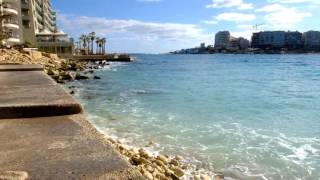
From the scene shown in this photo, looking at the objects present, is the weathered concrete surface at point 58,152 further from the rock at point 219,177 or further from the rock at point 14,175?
the rock at point 219,177

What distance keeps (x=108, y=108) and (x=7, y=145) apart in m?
15.1

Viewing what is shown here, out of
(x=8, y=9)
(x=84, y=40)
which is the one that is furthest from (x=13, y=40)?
(x=84, y=40)

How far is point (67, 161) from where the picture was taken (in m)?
4.21

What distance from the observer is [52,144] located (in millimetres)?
4902

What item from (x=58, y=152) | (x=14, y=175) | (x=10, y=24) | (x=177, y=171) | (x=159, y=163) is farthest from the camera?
(x=10, y=24)

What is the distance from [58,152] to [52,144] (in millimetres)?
385

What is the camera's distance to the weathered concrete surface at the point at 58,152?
3.89 m

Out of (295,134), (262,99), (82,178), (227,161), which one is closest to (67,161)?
(82,178)

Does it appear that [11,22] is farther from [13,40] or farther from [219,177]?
[219,177]

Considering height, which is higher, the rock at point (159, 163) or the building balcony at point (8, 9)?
the building balcony at point (8, 9)

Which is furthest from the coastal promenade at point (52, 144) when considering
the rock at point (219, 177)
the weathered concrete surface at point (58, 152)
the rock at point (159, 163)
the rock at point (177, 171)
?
the rock at point (219, 177)

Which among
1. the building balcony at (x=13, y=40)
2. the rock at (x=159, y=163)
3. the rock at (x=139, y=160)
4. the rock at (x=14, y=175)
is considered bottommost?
the rock at (x=159, y=163)

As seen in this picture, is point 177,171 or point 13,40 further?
point 13,40

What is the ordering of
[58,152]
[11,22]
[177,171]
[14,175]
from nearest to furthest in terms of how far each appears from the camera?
1. [14,175]
2. [58,152]
3. [177,171]
4. [11,22]
